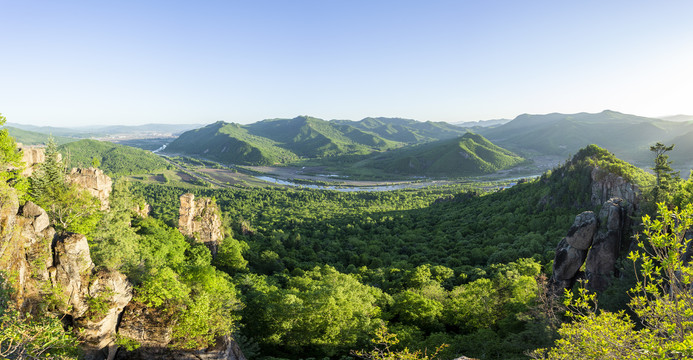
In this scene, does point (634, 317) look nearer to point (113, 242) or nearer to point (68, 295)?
point (68, 295)

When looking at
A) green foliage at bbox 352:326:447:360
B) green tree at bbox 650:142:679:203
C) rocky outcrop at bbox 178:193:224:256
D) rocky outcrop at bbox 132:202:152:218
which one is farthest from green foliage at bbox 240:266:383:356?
green tree at bbox 650:142:679:203

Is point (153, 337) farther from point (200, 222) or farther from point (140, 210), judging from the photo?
point (140, 210)

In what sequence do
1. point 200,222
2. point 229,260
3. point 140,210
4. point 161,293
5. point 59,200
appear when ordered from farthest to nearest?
point 200,222, point 140,210, point 229,260, point 59,200, point 161,293

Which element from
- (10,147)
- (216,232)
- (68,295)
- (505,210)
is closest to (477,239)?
(505,210)

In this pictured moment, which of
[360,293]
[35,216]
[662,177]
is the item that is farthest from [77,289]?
[662,177]

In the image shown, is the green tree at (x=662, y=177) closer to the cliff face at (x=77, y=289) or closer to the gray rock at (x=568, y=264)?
the gray rock at (x=568, y=264)
